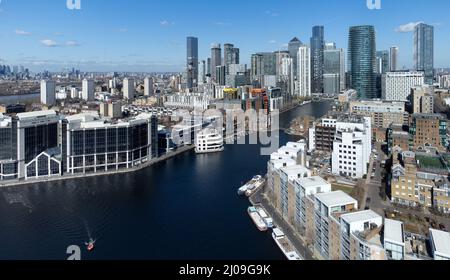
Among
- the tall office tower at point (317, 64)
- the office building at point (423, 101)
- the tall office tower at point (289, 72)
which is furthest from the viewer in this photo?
the tall office tower at point (317, 64)

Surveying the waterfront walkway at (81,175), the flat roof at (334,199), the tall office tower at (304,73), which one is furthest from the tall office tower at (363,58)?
the flat roof at (334,199)

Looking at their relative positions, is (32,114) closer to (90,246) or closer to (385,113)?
(90,246)

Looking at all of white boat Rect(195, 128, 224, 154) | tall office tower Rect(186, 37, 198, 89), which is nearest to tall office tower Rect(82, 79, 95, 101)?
tall office tower Rect(186, 37, 198, 89)

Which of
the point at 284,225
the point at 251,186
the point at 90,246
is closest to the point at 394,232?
the point at 284,225

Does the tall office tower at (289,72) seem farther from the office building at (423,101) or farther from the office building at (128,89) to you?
the office building at (423,101)

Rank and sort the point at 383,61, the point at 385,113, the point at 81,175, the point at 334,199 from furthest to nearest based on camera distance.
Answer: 1. the point at 383,61
2. the point at 385,113
3. the point at 81,175
4. the point at 334,199
